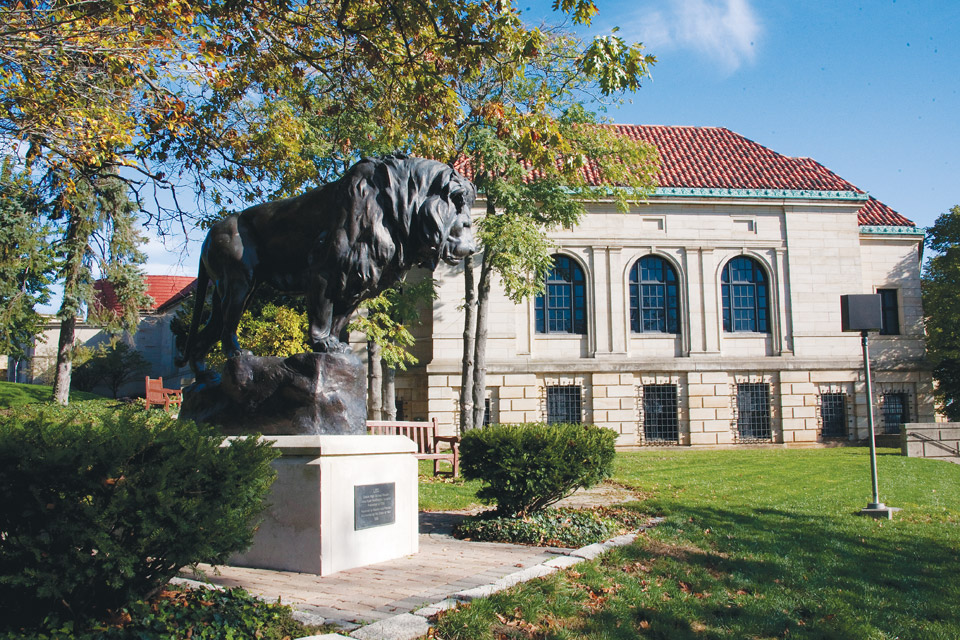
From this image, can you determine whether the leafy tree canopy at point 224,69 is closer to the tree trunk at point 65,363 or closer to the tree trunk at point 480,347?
the tree trunk at point 480,347

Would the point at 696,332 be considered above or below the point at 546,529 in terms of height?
above

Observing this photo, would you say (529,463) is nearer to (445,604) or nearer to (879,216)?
(445,604)

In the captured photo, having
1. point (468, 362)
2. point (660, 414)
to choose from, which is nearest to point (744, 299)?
point (660, 414)

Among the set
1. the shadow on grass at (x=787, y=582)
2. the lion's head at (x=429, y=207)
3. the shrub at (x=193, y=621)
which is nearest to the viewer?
the shrub at (x=193, y=621)

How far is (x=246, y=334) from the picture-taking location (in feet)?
69.2

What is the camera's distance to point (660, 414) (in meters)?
28.0

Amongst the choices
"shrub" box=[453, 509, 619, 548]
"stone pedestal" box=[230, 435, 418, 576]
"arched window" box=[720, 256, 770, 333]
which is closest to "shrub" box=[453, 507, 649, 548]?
"shrub" box=[453, 509, 619, 548]

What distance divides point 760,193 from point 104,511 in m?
28.5

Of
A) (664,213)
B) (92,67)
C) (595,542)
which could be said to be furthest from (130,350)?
(595,542)

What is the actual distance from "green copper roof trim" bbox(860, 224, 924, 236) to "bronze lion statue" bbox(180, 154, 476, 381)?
92.7 feet

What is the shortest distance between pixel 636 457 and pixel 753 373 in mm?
8560

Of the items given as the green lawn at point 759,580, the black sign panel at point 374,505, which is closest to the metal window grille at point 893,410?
the green lawn at point 759,580

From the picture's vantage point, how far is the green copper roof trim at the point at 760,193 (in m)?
28.3

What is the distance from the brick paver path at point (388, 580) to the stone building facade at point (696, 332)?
19.6m
